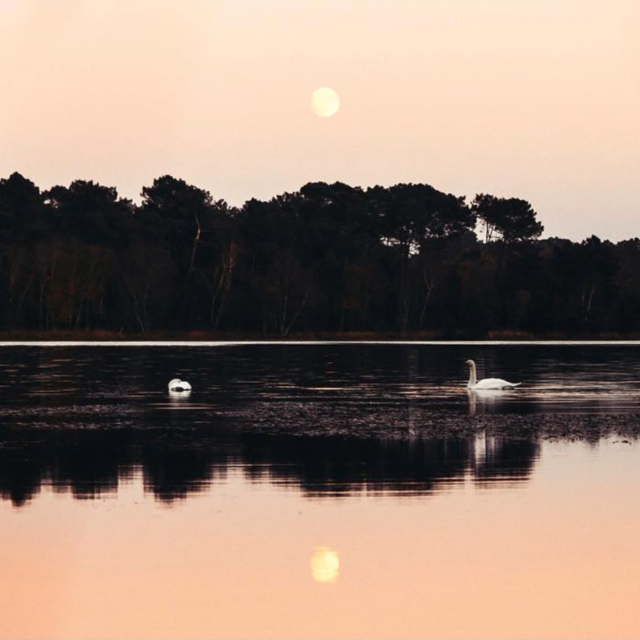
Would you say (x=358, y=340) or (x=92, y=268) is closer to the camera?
(x=92, y=268)

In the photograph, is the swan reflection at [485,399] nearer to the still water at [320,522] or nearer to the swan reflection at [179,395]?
the still water at [320,522]

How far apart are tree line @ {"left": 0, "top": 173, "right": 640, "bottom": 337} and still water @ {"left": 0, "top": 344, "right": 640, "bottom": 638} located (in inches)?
3731

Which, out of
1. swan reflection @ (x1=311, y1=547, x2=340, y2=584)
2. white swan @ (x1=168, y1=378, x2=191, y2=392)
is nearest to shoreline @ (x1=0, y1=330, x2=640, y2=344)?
white swan @ (x1=168, y1=378, x2=191, y2=392)

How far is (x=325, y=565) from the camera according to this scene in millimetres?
14914

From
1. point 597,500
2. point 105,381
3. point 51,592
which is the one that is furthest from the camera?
point 105,381

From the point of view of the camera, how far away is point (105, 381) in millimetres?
50562

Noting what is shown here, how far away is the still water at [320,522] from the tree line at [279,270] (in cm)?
9477

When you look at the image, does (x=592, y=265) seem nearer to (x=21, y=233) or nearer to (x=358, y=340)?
(x=358, y=340)

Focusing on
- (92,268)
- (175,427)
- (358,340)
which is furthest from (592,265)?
(175,427)

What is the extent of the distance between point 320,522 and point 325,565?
7.98 ft

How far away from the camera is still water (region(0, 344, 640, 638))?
1288cm

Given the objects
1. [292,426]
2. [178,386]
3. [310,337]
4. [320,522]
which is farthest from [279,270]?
[320,522]

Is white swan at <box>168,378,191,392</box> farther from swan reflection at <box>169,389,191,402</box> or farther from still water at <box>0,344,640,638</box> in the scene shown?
still water at <box>0,344,640,638</box>

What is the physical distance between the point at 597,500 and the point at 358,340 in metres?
114
